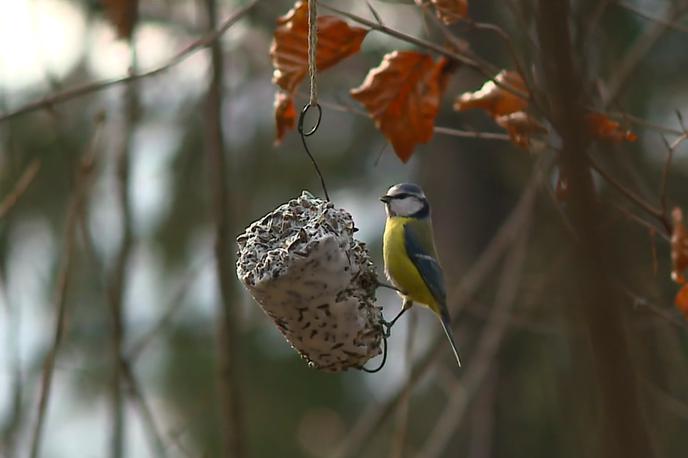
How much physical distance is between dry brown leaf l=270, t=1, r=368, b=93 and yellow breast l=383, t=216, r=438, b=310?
0.54 metres

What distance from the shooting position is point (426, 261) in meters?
2.76

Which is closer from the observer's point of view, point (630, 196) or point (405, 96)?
point (630, 196)

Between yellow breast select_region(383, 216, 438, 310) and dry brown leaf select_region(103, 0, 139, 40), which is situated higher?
dry brown leaf select_region(103, 0, 139, 40)

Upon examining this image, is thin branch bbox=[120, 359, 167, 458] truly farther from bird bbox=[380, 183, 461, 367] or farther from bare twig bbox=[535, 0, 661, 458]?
bare twig bbox=[535, 0, 661, 458]

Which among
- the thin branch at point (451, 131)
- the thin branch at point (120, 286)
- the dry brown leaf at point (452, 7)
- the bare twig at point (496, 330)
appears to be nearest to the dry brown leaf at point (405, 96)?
the thin branch at point (451, 131)

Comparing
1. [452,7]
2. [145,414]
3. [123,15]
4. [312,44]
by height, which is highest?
[123,15]

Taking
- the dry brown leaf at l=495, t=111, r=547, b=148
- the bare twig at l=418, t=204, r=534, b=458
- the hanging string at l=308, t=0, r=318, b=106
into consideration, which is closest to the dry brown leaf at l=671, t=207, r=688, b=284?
the dry brown leaf at l=495, t=111, r=547, b=148

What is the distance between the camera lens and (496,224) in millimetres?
5793

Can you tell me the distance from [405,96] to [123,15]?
34.0 inches

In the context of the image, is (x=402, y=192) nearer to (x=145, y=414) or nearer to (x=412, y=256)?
(x=412, y=256)

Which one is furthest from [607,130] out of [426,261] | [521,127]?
[426,261]

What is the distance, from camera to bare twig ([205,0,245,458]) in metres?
2.91

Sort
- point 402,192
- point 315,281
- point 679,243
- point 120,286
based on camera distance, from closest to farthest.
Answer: point 315,281 → point 679,243 → point 402,192 → point 120,286

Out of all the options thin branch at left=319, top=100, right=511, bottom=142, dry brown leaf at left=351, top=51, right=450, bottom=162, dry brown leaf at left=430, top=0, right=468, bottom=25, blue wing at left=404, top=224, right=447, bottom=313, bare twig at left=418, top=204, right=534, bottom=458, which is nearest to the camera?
dry brown leaf at left=430, top=0, right=468, bottom=25
